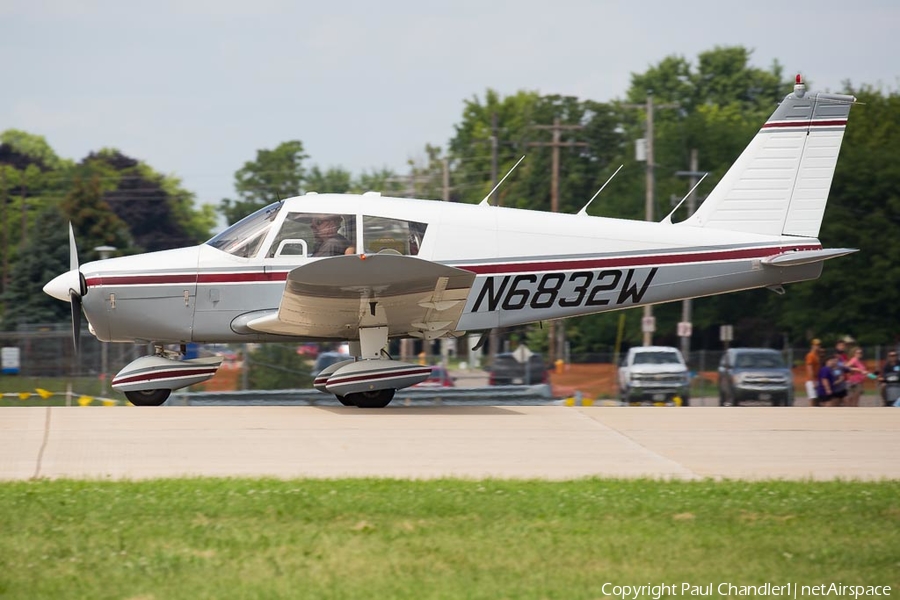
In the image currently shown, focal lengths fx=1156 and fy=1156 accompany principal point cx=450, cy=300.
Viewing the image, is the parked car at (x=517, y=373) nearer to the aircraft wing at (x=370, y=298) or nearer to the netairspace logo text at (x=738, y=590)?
the aircraft wing at (x=370, y=298)

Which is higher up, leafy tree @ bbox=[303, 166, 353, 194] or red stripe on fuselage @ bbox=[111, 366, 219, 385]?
leafy tree @ bbox=[303, 166, 353, 194]

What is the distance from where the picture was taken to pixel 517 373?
24.8 meters

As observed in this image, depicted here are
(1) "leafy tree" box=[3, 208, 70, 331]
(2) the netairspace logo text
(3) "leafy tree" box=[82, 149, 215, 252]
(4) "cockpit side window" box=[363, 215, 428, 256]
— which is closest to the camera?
(2) the netairspace logo text

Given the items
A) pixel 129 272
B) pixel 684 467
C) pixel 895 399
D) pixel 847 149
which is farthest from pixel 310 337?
pixel 847 149

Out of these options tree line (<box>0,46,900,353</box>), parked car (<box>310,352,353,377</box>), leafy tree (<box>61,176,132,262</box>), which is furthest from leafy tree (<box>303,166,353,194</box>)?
parked car (<box>310,352,353,377</box>)

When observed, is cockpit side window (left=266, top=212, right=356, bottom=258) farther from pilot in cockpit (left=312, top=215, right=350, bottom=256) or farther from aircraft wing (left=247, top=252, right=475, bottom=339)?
aircraft wing (left=247, top=252, right=475, bottom=339)

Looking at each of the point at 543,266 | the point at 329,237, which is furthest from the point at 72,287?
the point at 543,266

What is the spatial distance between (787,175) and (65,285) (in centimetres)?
835

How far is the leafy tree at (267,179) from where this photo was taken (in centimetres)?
7344

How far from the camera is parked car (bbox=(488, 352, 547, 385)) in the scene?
967 inches

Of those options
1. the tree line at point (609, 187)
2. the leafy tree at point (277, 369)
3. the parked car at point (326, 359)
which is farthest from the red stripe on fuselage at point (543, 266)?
the tree line at point (609, 187)

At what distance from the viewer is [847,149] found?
4628 centimetres

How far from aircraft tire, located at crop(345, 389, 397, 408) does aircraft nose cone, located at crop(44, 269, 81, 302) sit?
3178 mm

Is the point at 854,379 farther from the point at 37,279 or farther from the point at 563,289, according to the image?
the point at 37,279
